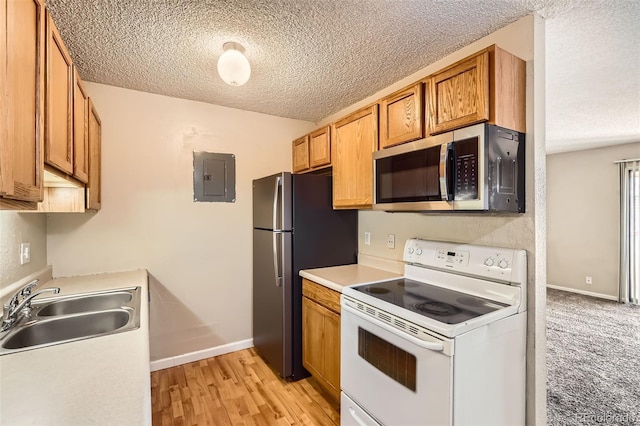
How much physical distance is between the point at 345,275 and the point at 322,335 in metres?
0.47

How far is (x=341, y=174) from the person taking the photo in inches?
96.5

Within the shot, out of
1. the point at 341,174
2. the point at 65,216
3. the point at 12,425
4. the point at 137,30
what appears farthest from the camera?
the point at 341,174

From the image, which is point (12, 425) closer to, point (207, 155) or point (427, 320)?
point (427, 320)

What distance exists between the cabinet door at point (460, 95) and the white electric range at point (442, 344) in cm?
74

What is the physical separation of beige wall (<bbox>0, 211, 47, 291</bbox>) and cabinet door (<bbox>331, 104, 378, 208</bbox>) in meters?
2.03

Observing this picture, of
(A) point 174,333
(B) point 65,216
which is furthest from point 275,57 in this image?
(A) point 174,333

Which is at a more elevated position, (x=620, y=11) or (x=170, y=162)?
(x=620, y=11)

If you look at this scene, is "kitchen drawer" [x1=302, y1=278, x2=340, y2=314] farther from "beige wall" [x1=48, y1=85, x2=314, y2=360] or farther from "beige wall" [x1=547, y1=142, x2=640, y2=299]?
"beige wall" [x1=547, y1=142, x2=640, y2=299]

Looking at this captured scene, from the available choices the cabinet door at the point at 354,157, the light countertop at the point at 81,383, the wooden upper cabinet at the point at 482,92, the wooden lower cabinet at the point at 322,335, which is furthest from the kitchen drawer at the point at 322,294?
the wooden upper cabinet at the point at 482,92

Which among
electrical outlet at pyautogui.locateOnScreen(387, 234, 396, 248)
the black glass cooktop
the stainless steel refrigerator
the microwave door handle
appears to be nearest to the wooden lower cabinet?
the stainless steel refrigerator

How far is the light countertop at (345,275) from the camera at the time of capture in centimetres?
207

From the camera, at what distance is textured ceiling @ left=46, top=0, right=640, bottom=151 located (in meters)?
1.52

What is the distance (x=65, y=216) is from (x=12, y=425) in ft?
6.70

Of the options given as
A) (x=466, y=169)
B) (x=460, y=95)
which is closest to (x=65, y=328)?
(x=466, y=169)
